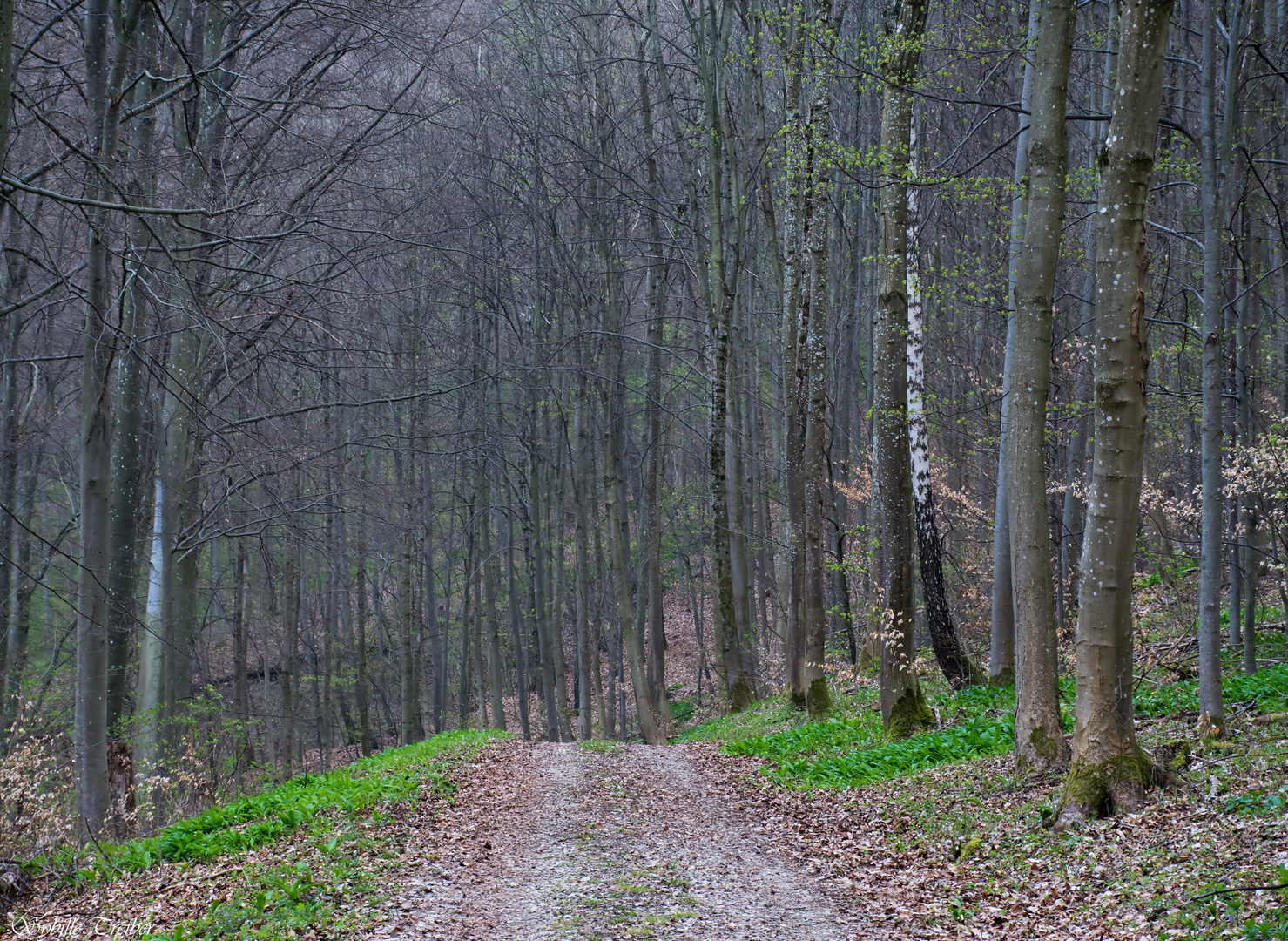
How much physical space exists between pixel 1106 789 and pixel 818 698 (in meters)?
7.03

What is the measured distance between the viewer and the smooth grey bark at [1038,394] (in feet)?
21.2

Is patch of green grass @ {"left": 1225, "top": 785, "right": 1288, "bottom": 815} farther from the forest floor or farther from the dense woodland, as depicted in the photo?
the dense woodland

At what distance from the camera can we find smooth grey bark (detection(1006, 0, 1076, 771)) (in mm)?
6453

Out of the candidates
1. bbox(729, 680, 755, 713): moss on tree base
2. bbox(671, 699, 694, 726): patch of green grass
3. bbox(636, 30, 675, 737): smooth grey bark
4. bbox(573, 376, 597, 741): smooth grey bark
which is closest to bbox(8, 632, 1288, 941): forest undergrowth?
bbox(729, 680, 755, 713): moss on tree base

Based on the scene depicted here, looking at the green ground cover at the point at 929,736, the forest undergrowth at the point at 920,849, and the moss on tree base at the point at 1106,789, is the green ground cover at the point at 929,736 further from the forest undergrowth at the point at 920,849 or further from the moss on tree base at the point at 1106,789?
the moss on tree base at the point at 1106,789

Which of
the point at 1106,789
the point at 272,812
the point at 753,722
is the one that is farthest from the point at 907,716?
the point at 272,812

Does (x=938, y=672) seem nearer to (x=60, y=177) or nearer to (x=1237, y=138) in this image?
(x=1237, y=138)

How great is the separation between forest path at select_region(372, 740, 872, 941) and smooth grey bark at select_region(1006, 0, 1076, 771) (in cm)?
234

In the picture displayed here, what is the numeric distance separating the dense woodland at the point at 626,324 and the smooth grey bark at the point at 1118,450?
26 millimetres

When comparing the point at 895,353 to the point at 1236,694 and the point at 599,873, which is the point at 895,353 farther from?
the point at 599,873

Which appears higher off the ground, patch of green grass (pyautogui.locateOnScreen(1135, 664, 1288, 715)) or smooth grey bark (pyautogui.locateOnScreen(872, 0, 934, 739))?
smooth grey bark (pyautogui.locateOnScreen(872, 0, 934, 739))

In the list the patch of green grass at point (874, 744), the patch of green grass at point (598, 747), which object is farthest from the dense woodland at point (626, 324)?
the patch of green grass at point (598, 747)

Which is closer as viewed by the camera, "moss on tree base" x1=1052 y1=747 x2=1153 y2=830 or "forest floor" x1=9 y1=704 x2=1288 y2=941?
"forest floor" x1=9 y1=704 x2=1288 y2=941

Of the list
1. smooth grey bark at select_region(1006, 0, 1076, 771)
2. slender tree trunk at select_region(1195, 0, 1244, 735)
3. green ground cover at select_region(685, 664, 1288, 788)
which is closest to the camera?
slender tree trunk at select_region(1195, 0, 1244, 735)
